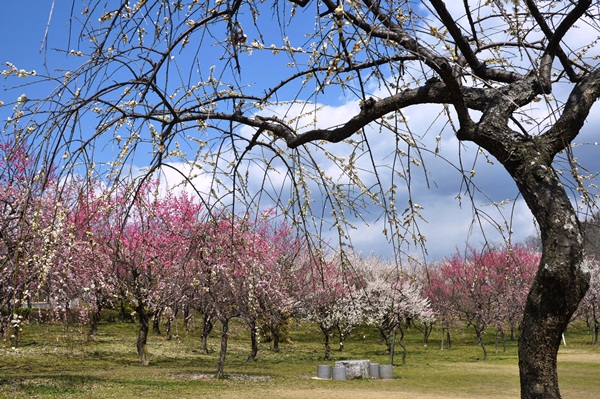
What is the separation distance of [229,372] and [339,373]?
346cm

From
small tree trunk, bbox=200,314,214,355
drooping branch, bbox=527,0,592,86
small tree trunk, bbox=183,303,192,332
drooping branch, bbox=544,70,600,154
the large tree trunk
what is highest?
drooping branch, bbox=527,0,592,86

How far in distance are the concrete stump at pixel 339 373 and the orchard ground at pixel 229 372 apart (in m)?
0.50

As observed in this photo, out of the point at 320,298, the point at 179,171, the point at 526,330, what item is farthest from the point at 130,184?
the point at 320,298

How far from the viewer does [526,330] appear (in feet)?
10.6

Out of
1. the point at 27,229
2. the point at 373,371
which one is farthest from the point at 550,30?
the point at 373,371

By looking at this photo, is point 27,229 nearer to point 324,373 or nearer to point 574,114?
point 574,114

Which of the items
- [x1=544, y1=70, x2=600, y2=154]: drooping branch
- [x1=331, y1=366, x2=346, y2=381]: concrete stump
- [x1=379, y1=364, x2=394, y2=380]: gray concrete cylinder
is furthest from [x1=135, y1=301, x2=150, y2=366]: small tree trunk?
[x1=544, y1=70, x2=600, y2=154]: drooping branch

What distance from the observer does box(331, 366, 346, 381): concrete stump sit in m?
17.0

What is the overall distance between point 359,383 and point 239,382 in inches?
144

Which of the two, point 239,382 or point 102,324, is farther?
point 102,324

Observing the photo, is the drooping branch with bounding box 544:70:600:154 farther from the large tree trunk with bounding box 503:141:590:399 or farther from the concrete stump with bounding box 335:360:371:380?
the concrete stump with bounding box 335:360:371:380

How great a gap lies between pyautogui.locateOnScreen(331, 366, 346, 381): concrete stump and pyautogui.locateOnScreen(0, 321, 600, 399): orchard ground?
0.50 m

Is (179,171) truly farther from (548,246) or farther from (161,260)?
(161,260)

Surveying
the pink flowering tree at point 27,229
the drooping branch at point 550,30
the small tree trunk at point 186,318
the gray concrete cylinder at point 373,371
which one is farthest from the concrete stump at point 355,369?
the drooping branch at point 550,30
